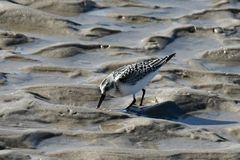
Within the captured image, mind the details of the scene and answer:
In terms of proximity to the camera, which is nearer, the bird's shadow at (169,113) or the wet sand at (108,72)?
the wet sand at (108,72)

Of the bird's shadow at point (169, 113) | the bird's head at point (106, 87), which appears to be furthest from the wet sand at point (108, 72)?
the bird's head at point (106, 87)

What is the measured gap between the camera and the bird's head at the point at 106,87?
27.6 feet

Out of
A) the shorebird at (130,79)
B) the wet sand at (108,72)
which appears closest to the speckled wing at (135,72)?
the shorebird at (130,79)

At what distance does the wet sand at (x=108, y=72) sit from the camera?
7.30 meters

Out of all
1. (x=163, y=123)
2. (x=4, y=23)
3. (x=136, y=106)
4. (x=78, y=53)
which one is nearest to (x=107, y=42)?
(x=78, y=53)

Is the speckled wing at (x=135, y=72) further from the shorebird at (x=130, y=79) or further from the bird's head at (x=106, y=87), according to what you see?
the bird's head at (x=106, y=87)

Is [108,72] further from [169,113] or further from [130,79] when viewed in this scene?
[169,113]

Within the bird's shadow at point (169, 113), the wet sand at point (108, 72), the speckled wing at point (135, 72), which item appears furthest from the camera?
the speckled wing at point (135, 72)

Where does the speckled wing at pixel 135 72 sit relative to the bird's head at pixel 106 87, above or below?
above

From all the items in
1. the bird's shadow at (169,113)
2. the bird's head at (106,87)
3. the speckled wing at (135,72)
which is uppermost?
the speckled wing at (135,72)

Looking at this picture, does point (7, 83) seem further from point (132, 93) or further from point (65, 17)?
point (65, 17)

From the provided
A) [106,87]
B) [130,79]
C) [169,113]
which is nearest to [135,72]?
[130,79]

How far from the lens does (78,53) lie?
995 cm

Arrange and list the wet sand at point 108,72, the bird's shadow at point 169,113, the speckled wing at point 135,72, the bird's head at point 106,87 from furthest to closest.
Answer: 1. the speckled wing at point 135,72
2. the bird's head at point 106,87
3. the bird's shadow at point 169,113
4. the wet sand at point 108,72
